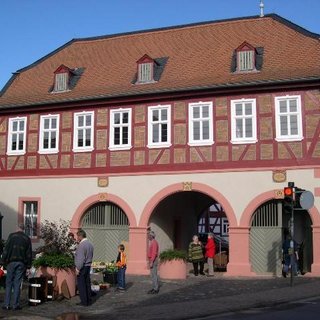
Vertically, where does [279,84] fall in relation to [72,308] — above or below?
above

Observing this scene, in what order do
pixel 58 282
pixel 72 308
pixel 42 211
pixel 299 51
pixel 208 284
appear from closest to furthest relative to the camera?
pixel 72 308 < pixel 58 282 < pixel 208 284 < pixel 299 51 < pixel 42 211

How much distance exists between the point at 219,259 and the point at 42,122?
9619 millimetres

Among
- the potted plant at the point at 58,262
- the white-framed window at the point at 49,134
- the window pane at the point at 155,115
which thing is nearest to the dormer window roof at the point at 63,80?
the white-framed window at the point at 49,134

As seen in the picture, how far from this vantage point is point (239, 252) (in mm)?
21875

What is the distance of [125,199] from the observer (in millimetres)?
23906

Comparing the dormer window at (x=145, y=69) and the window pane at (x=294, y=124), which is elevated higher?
the dormer window at (x=145, y=69)

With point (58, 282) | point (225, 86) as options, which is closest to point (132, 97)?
point (225, 86)

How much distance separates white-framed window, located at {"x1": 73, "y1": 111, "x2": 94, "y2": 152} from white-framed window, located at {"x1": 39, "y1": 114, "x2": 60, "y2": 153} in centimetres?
93

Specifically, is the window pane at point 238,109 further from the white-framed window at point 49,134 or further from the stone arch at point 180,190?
the white-framed window at point 49,134

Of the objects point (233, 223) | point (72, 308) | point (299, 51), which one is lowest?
point (72, 308)

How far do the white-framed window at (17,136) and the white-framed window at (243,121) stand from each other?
9515mm

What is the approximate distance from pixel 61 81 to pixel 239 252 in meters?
11.2

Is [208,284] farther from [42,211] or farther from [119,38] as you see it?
[119,38]

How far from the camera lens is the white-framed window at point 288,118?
21.7 metres
